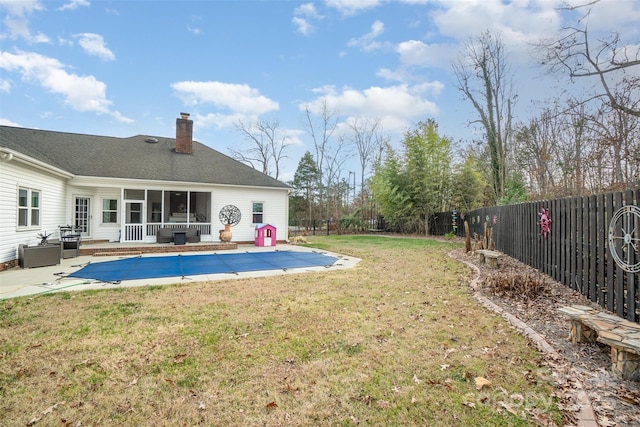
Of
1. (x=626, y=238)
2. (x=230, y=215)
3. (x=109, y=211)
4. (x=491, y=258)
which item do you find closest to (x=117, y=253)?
(x=109, y=211)

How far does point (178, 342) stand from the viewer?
132 inches

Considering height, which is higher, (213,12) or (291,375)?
(213,12)

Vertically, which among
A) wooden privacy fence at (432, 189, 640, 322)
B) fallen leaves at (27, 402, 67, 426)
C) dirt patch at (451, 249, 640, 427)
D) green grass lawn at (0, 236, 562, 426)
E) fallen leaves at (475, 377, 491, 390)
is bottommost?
fallen leaves at (27, 402, 67, 426)

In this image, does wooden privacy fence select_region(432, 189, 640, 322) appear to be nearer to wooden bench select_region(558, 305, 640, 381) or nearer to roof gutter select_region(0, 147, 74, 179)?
wooden bench select_region(558, 305, 640, 381)

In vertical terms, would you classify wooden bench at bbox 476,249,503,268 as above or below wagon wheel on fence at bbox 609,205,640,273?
below

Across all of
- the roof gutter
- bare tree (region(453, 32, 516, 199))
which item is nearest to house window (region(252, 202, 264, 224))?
the roof gutter

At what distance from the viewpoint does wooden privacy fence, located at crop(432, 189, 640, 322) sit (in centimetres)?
332

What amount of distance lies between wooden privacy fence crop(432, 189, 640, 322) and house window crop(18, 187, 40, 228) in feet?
43.0

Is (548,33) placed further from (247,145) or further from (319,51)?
(247,145)

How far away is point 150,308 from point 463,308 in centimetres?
496

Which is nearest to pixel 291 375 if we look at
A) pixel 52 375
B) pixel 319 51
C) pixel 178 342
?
pixel 178 342

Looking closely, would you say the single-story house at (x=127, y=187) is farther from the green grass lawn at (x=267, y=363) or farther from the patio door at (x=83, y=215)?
the green grass lawn at (x=267, y=363)

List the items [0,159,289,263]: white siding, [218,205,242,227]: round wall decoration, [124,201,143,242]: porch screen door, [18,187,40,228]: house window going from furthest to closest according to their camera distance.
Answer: [218,205,242,227]: round wall decoration
[124,201,143,242]: porch screen door
[18,187,40,228]: house window
[0,159,289,263]: white siding

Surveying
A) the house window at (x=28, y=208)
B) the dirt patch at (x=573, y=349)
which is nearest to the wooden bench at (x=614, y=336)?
the dirt patch at (x=573, y=349)
